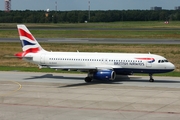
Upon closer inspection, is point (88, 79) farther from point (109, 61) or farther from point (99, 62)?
point (109, 61)

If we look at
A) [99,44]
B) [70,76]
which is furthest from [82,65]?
[99,44]

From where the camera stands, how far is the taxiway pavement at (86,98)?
33.5 metres

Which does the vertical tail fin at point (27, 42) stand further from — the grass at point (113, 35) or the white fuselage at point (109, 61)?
the grass at point (113, 35)

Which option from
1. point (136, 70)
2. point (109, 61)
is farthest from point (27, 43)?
point (136, 70)

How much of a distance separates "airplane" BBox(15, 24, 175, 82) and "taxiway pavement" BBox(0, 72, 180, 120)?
4.70 ft

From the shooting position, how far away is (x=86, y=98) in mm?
40250

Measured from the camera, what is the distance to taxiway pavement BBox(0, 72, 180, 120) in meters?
33.5

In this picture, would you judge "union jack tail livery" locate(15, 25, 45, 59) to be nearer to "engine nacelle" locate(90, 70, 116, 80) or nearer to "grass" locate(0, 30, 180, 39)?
"engine nacelle" locate(90, 70, 116, 80)

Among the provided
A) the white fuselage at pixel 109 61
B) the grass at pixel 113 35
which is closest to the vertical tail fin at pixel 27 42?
the white fuselage at pixel 109 61

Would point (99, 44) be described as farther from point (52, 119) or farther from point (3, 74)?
point (52, 119)

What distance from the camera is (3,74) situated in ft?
190

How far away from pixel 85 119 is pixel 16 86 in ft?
58.5

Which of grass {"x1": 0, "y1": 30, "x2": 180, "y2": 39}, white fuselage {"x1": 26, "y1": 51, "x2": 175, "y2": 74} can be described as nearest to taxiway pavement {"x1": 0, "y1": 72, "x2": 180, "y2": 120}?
white fuselage {"x1": 26, "y1": 51, "x2": 175, "y2": 74}

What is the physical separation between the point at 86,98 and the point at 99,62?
11.9m
